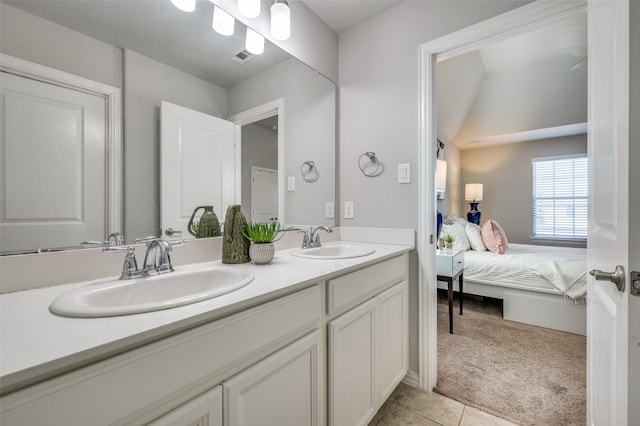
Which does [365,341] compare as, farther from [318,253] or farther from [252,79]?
[252,79]

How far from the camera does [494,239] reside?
3209 mm

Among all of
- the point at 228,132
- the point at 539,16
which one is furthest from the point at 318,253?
the point at 539,16

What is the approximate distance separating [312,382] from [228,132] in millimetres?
1165

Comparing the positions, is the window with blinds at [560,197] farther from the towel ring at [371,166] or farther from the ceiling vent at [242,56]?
the ceiling vent at [242,56]

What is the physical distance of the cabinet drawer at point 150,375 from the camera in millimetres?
439

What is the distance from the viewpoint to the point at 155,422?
57 centimetres

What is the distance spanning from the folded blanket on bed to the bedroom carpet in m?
0.36

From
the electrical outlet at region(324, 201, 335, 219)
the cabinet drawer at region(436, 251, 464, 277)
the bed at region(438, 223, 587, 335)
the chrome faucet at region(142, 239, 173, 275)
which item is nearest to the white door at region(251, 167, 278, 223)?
the electrical outlet at region(324, 201, 335, 219)

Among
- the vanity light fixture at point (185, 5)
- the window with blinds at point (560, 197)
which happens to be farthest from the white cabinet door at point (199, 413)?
the window with blinds at point (560, 197)

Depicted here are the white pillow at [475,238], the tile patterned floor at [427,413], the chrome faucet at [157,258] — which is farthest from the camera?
the white pillow at [475,238]

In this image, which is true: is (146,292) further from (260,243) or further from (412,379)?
(412,379)

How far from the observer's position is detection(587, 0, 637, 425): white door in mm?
659

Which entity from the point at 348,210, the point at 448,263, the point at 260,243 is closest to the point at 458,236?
the point at 448,263

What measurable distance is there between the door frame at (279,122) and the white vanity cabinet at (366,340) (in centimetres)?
69
